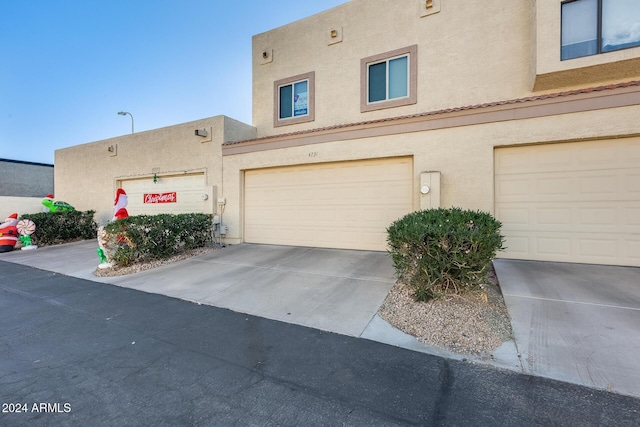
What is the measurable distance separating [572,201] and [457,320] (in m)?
4.72

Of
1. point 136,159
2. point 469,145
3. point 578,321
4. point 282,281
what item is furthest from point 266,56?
point 578,321

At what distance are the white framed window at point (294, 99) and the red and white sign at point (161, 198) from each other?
496 cm

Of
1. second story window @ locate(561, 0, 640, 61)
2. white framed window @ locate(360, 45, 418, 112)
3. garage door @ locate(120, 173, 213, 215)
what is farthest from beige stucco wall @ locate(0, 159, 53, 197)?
second story window @ locate(561, 0, 640, 61)

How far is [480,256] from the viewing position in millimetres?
4203

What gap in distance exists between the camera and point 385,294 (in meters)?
5.14

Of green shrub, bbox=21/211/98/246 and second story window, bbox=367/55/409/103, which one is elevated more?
second story window, bbox=367/55/409/103

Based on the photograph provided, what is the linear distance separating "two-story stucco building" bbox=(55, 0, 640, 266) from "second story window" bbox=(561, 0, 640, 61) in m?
0.03

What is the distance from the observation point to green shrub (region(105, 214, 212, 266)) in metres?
7.55

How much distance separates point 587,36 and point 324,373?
29.4 feet

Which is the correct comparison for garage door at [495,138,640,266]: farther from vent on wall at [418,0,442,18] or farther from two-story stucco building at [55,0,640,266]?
vent on wall at [418,0,442,18]

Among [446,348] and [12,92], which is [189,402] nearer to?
[446,348]

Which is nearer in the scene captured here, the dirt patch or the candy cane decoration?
the dirt patch

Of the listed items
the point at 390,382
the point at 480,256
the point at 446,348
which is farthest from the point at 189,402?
the point at 480,256

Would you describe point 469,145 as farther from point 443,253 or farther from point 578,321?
point 578,321
